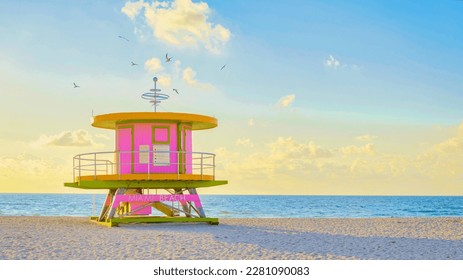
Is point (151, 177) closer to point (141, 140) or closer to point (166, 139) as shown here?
point (141, 140)

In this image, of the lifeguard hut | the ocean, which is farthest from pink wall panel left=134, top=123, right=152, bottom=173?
the ocean

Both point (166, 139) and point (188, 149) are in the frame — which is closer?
point (166, 139)

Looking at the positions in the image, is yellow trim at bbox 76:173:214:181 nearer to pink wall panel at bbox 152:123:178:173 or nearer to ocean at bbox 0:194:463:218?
pink wall panel at bbox 152:123:178:173

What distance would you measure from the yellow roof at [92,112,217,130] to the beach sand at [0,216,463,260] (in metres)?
3.75

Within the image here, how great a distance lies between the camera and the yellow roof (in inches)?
869

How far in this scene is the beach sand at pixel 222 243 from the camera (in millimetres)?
14344

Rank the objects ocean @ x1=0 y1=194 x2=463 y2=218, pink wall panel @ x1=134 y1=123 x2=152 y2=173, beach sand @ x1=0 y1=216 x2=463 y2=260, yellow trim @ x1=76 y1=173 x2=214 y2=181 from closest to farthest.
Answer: beach sand @ x1=0 y1=216 x2=463 y2=260, yellow trim @ x1=76 y1=173 x2=214 y2=181, pink wall panel @ x1=134 y1=123 x2=152 y2=173, ocean @ x1=0 y1=194 x2=463 y2=218

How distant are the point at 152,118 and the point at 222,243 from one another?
23.0 ft

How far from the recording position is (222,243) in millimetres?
16516

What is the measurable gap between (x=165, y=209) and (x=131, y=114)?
4.82 m

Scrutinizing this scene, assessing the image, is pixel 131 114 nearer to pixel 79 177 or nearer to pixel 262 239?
pixel 79 177

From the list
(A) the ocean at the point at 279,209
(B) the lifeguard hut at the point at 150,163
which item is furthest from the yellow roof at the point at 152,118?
(A) the ocean at the point at 279,209

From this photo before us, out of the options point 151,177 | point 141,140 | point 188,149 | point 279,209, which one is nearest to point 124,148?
point 141,140
